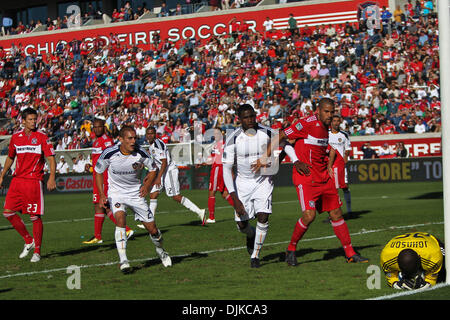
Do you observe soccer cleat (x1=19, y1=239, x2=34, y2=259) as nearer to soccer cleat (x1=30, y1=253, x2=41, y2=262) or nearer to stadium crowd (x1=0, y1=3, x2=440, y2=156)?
soccer cleat (x1=30, y1=253, x2=41, y2=262)

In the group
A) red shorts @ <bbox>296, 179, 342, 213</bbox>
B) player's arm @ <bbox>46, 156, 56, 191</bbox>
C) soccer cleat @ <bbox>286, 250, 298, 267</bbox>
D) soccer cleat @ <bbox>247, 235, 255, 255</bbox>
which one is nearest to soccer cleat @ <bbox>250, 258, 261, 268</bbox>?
soccer cleat @ <bbox>286, 250, 298, 267</bbox>

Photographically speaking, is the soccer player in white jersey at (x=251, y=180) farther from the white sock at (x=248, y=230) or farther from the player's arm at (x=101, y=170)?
the player's arm at (x=101, y=170)

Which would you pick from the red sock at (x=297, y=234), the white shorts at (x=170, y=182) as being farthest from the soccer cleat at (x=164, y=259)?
the white shorts at (x=170, y=182)

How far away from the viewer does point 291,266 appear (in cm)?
1073

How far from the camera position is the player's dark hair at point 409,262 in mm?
8250

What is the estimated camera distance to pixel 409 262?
8.27 m

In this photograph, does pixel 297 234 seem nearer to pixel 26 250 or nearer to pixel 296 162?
pixel 296 162

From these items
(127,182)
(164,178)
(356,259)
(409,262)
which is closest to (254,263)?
(356,259)

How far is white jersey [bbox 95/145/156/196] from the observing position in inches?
435

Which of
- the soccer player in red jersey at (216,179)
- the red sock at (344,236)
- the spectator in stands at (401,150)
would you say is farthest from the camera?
the spectator in stands at (401,150)

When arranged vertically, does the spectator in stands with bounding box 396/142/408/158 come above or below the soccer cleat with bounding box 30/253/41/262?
above

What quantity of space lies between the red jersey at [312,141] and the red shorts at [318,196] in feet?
0.41

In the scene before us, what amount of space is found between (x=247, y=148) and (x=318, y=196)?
4.23 ft

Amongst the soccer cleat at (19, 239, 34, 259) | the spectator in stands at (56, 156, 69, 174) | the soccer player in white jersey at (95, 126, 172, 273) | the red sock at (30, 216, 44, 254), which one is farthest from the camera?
the spectator in stands at (56, 156, 69, 174)
